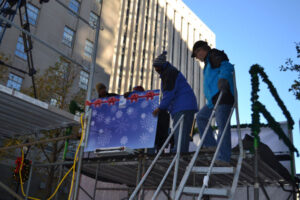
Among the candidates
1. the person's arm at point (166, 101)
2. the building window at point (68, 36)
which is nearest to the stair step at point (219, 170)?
the person's arm at point (166, 101)

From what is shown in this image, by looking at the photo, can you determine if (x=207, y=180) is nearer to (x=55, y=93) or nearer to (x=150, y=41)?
(x=55, y=93)

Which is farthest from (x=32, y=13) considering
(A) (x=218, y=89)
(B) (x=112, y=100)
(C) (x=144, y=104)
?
(A) (x=218, y=89)

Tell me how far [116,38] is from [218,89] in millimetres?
50522

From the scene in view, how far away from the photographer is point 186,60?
7125 cm

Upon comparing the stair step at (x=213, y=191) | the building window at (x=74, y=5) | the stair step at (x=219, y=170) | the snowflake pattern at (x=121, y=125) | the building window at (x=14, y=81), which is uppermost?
the building window at (x=74, y=5)

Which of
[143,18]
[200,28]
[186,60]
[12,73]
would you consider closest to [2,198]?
[12,73]

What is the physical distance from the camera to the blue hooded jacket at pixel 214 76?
5432 mm

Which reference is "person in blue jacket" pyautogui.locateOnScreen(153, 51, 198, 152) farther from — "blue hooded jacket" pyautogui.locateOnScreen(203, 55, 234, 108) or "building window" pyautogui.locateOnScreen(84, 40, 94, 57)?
"building window" pyautogui.locateOnScreen(84, 40, 94, 57)

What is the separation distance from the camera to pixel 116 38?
5447 cm

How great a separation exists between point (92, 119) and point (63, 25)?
73.7 feet

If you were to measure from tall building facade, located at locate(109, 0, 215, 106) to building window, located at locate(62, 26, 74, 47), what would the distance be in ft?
79.2

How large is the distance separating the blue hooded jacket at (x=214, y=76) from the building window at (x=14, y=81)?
62.8ft

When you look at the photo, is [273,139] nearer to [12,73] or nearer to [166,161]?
[166,161]

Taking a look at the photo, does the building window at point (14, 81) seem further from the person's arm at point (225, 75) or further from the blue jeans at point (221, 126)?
the person's arm at point (225, 75)
